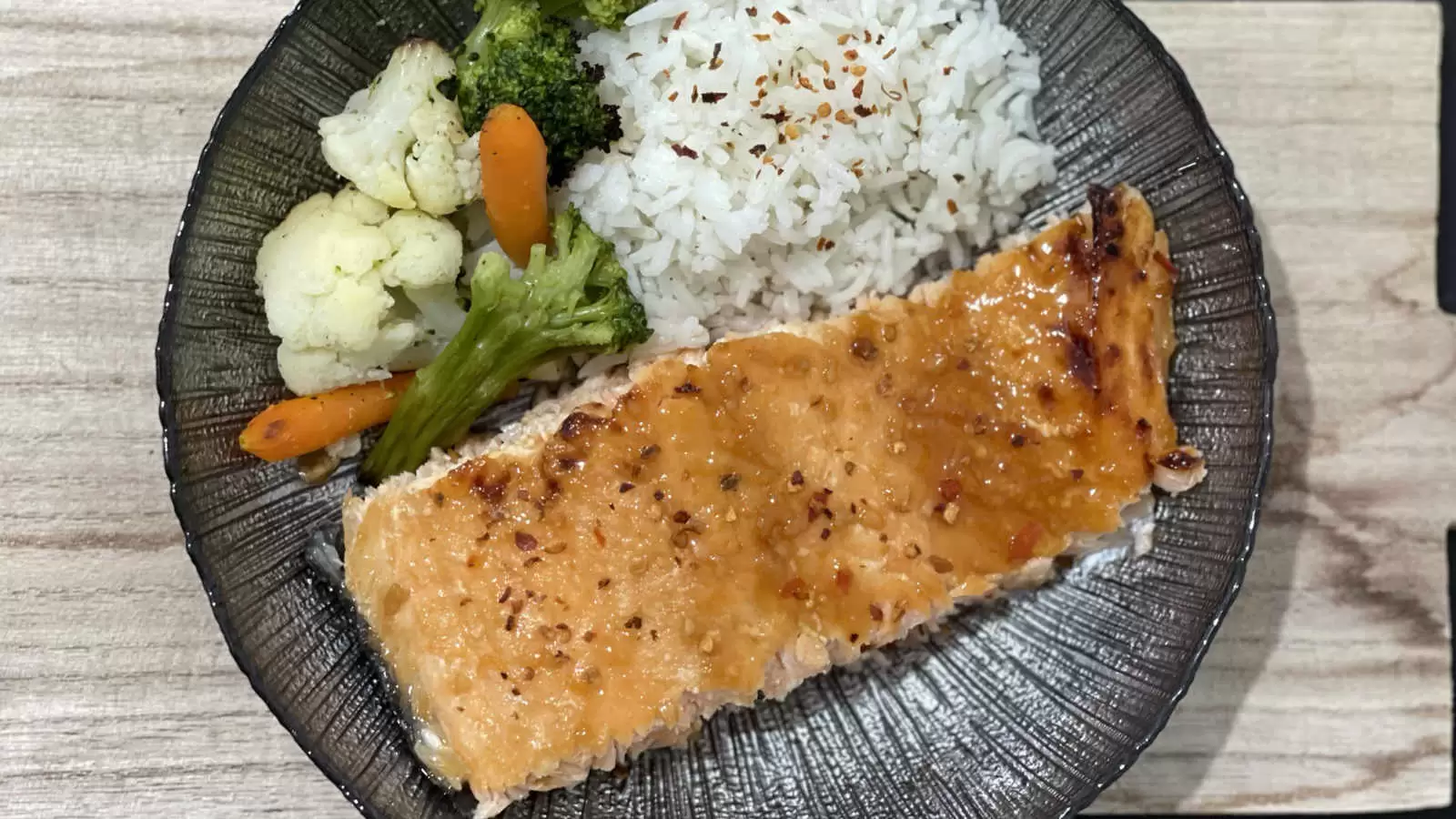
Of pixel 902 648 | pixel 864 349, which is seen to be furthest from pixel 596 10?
pixel 902 648

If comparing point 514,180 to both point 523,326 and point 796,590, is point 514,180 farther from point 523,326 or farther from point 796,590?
point 796,590

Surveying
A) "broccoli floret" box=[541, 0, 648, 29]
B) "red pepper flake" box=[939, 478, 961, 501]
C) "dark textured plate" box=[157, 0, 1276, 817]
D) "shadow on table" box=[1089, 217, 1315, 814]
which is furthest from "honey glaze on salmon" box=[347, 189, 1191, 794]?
"broccoli floret" box=[541, 0, 648, 29]

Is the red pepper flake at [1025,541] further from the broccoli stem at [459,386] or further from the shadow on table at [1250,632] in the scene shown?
the broccoli stem at [459,386]

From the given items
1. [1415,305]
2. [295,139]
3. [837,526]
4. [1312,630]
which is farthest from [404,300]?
[1415,305]

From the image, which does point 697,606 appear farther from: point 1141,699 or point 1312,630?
point 1312,630

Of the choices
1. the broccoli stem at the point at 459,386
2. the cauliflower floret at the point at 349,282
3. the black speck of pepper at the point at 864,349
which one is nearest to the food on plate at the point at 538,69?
the cauliflower floret at the point at 349,282
